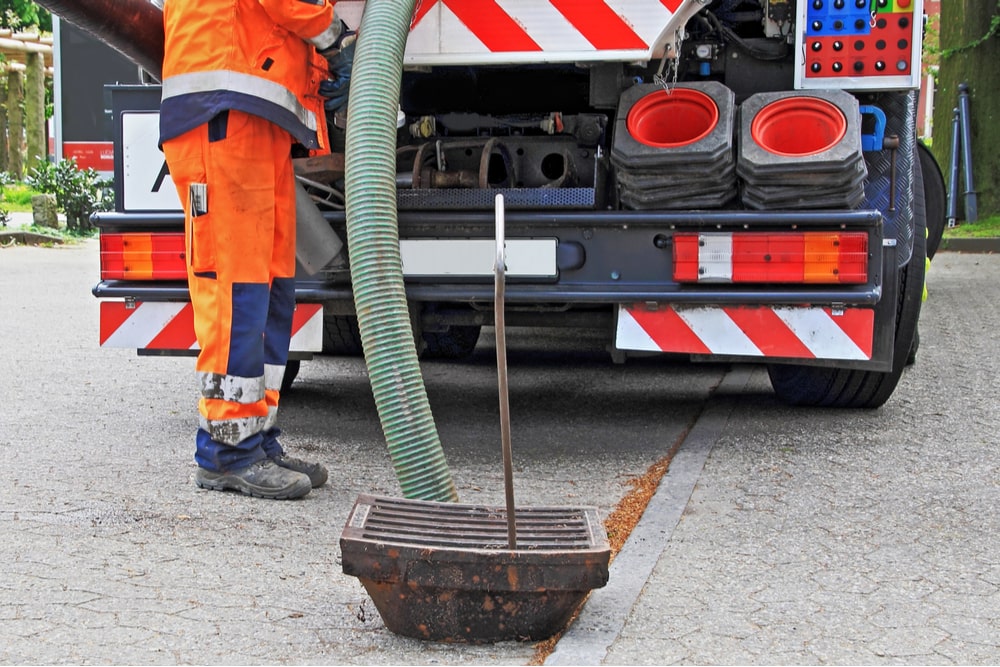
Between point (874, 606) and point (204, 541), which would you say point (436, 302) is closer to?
point (204, 541)

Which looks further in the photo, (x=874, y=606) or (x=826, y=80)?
(x=826, y=80)

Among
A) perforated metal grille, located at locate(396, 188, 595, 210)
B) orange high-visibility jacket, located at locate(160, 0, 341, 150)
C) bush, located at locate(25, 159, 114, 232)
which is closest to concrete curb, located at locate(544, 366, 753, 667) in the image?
perforated metal grille, located at locate(396, 188, 595, 210)

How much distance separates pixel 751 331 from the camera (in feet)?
13.6

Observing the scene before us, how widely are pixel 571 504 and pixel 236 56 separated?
5.23ft

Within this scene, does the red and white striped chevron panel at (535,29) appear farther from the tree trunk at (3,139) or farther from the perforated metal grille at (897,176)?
the tree trunk at (3,139)

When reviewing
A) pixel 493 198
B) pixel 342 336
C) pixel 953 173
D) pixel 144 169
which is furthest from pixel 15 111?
pixel 493 198

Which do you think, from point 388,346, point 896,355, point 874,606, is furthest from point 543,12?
point 874,606

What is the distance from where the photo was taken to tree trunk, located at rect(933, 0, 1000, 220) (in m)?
14.6

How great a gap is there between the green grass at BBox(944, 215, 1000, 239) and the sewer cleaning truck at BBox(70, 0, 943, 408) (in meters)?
10.2

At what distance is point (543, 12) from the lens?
4.12m

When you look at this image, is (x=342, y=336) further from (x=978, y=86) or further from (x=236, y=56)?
(x=978, y=86)

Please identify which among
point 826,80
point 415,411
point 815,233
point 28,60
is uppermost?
point 28,60

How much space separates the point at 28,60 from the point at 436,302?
770 inches

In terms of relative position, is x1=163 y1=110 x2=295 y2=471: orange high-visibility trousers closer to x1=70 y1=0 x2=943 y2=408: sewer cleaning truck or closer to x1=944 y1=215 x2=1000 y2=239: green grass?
x1=70 y1=0 x2=943 y2=408: sewer cleaning truck
